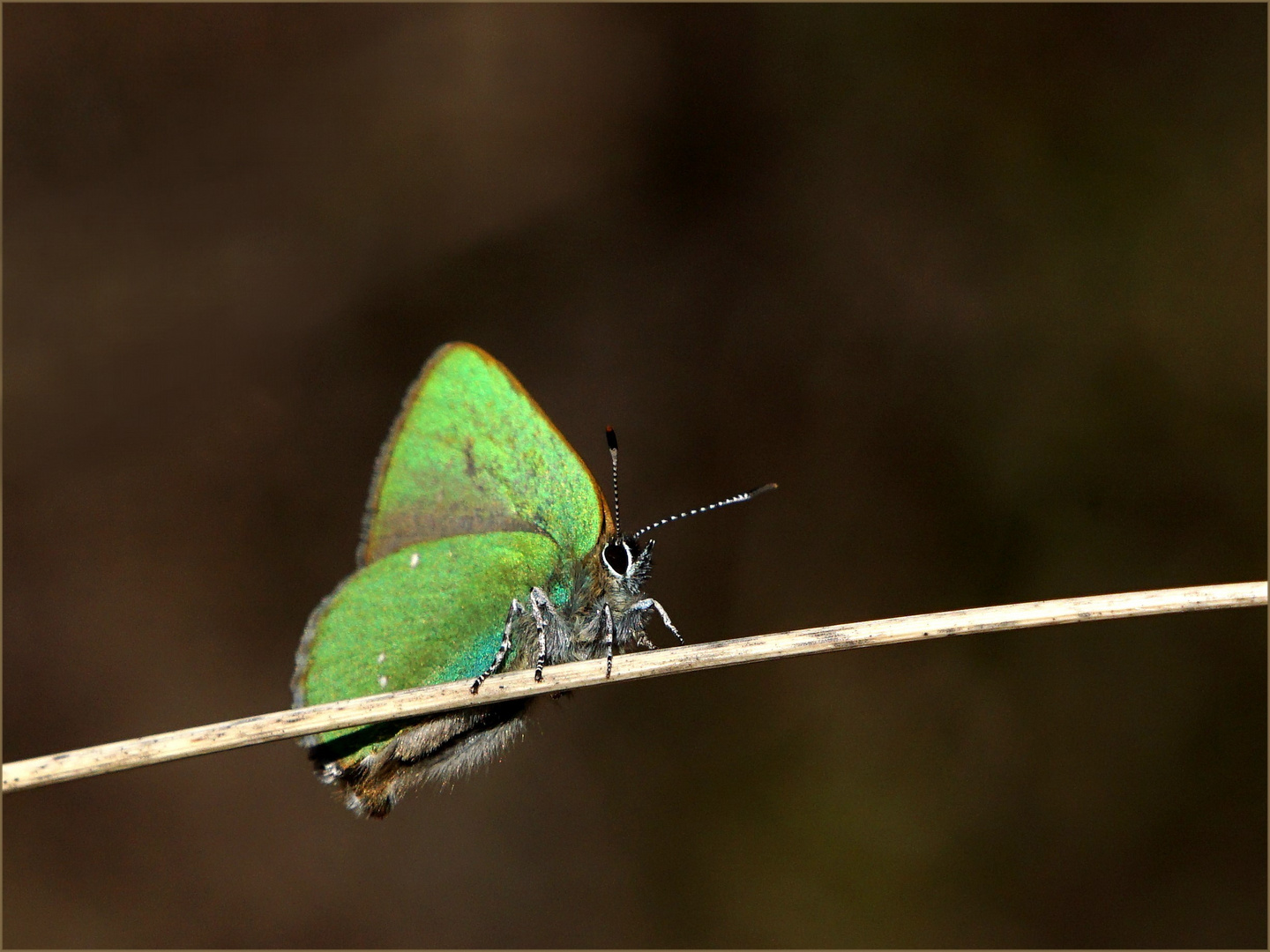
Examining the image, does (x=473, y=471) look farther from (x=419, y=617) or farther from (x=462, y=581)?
(x=419, y=617)

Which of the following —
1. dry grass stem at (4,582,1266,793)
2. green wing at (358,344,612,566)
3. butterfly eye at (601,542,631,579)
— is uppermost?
green wing at (358,344,612,566)

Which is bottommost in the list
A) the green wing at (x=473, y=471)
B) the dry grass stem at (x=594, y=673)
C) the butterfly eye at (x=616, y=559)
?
the dry grass stem at (x=594, y=673)

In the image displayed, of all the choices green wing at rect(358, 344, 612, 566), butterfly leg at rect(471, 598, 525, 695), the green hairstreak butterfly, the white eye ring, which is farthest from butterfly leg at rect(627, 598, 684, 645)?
butterfly leg at rect(471, 598, 525, 695)

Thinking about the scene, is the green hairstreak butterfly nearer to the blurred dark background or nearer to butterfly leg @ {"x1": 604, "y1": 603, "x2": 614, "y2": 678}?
butterfly leg @ {"x1": 604, "y1": 603, "x2": 614, "y2": 678}

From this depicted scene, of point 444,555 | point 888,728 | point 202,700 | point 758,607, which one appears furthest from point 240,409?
point 888,728

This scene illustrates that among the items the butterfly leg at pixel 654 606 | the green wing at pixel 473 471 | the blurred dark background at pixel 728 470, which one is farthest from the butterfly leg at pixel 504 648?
the blurred dark background at pixel 728 470

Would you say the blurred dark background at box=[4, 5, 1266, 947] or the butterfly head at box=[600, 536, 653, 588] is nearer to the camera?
the butterfly head at box=[600, 536, 653, 588]

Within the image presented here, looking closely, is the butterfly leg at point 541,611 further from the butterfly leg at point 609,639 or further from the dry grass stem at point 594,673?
the butterfly leg at point 609,639

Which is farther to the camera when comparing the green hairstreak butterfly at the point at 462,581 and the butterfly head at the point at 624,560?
the butterfly head at the point at 624,560
